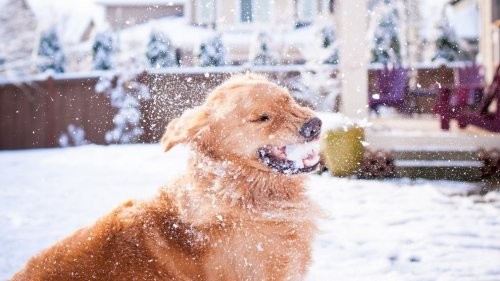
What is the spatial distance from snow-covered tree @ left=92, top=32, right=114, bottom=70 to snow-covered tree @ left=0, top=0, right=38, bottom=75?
8745 mm

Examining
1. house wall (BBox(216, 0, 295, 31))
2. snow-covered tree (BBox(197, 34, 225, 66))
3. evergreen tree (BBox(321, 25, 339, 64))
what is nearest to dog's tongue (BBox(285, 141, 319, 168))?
evergreen tree (BBox(321, 25, 339, 64))

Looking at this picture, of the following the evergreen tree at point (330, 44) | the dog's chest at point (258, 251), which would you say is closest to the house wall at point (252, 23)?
the evergreen tree at point (330, 44)

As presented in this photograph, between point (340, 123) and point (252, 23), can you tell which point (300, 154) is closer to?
point (340, 123)

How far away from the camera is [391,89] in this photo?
11766mm

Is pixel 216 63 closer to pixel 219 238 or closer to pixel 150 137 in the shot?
pixel 150 137

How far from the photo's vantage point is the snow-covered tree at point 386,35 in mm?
15062

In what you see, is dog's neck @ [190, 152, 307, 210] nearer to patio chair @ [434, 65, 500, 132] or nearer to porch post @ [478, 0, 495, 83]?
patio chair @ [434, 65, 500, 132]

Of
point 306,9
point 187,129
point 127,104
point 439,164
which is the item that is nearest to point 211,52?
point 127,104

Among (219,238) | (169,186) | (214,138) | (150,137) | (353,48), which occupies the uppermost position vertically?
(353,48)

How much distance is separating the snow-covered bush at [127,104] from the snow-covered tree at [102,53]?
4.49 feet

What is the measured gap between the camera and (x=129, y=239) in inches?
76.0

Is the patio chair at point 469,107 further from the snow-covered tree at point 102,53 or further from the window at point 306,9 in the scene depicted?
the snow-covered tree at point 102,53

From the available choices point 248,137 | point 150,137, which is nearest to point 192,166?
point 248,137

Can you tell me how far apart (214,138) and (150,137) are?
1121 cm
